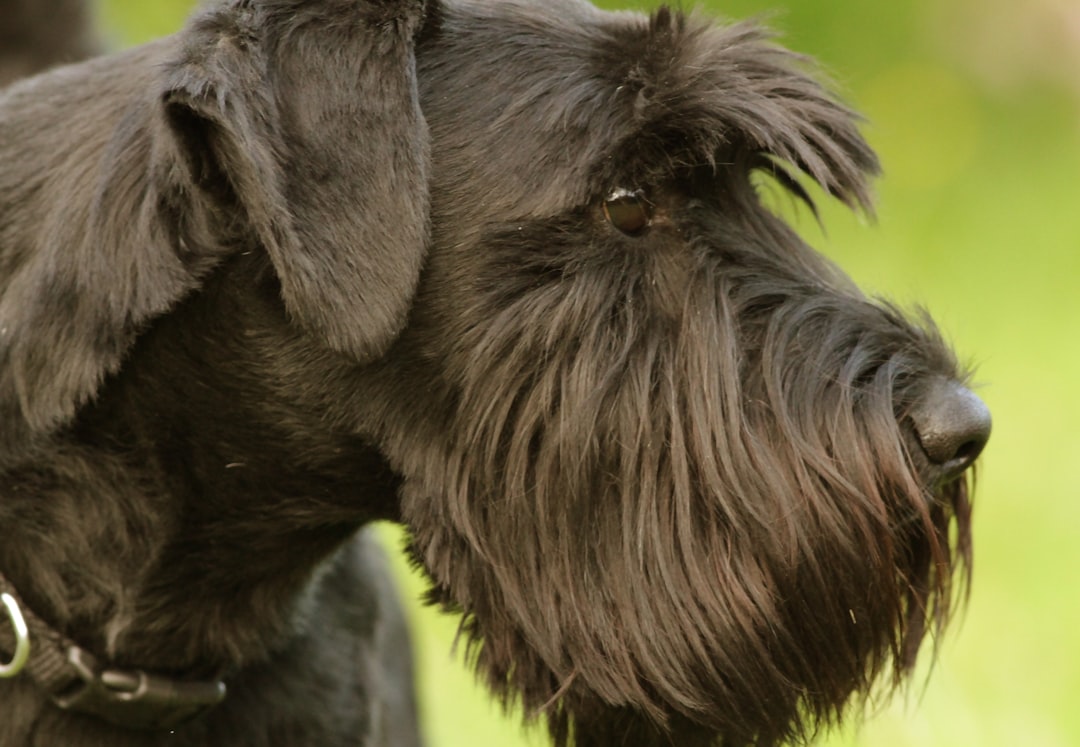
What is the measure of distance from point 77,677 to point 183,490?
0.36m

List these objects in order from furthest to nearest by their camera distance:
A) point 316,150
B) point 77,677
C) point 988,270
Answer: point 988,270 < point 77,677 < point 316,150

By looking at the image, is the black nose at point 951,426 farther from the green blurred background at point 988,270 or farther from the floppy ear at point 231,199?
the green blurred background at point 988,270

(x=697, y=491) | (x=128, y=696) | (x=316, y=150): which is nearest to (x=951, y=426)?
(x=697, y=491)

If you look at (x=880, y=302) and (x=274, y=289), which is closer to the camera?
(x=274, y=289)

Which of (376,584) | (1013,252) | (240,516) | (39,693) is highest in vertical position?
(240,516)

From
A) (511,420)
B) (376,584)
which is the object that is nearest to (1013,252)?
(376,584)

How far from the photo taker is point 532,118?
2477mm

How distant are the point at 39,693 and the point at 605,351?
3.70ft

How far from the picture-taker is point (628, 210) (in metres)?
2.50

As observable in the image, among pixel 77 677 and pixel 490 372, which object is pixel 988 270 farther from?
pixel 77 677

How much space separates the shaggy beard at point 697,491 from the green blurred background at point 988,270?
1.68 m

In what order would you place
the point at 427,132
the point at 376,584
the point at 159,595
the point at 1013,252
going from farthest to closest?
the point at 1013,252
the point at 376,584
the point at 159,595
the point at 427,132

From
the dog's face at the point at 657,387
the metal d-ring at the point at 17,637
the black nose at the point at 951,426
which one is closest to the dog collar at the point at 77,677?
the metal d-ring at the point at 17,637

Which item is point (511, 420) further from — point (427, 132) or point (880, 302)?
point (880, 302)
